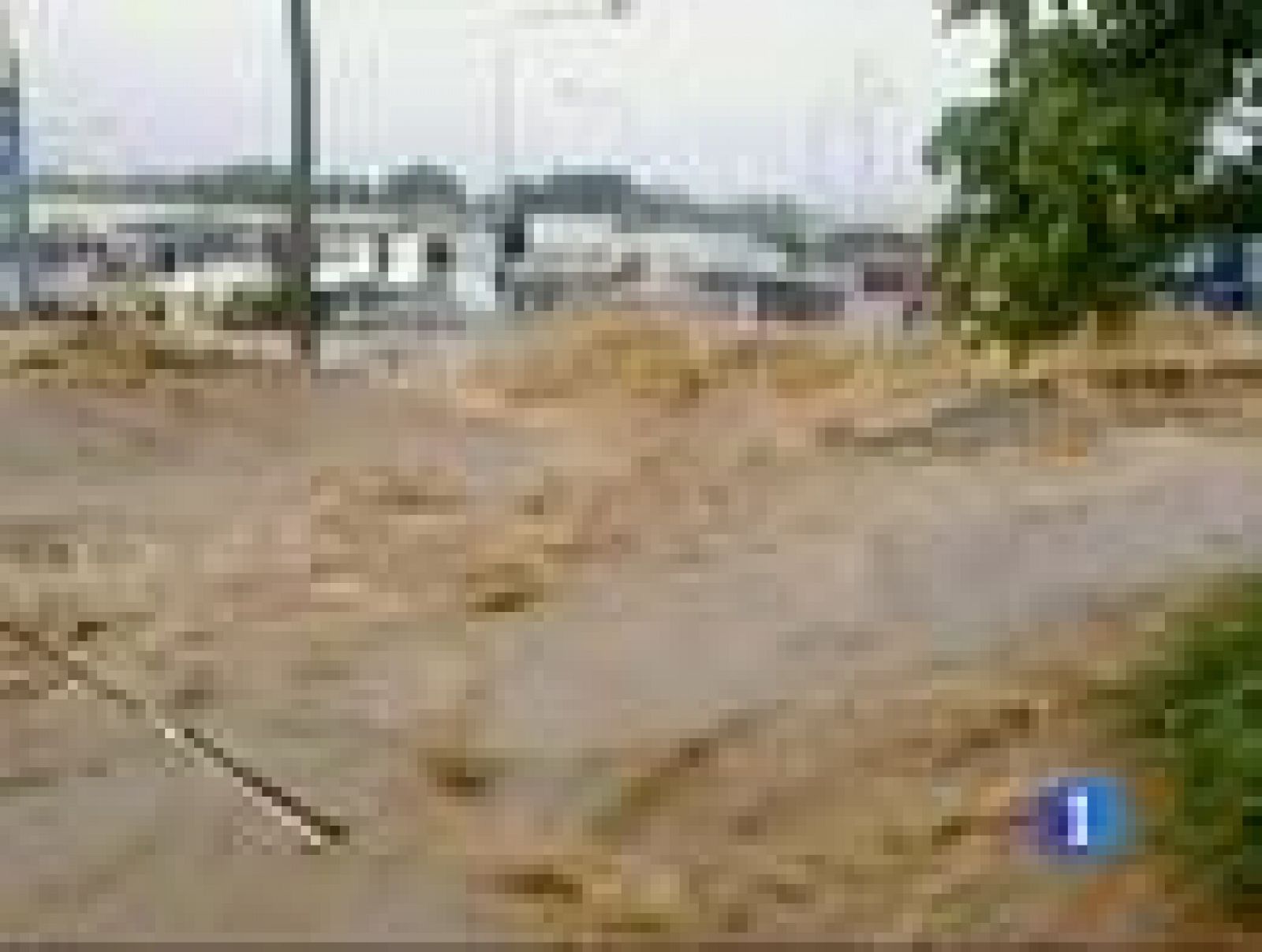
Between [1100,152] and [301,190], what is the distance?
6.82 meters

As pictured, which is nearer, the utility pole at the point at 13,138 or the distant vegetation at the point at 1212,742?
the distant vegetation at the point at 1212,742

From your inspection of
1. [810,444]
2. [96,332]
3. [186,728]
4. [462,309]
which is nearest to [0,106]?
[96,332]

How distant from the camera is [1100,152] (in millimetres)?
3859

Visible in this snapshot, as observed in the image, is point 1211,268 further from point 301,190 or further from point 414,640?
point 301,190

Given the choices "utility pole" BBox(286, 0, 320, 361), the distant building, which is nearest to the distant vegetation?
the distant building

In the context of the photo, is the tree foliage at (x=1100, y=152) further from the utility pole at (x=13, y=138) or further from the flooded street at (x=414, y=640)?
the utility pole at (x=13, y=138)

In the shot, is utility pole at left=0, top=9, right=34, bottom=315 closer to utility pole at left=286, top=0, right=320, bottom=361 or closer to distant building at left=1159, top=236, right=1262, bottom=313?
utility pole at left=286, top=0, right=320, bottom=361

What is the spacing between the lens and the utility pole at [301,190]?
1012cm

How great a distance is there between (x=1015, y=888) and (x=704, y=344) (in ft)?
23.4

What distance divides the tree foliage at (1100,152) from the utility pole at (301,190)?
21.0ft

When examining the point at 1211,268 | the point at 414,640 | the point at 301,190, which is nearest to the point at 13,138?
the point at 301,190

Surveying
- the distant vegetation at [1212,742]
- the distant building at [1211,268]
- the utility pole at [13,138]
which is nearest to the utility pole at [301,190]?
the utility pole at [13,138]

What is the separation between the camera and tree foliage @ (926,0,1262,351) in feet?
12.7

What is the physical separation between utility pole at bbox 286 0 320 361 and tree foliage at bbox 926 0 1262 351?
6412 mm
